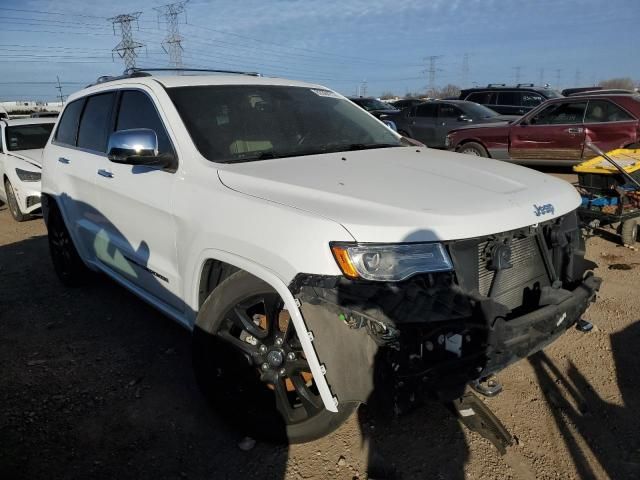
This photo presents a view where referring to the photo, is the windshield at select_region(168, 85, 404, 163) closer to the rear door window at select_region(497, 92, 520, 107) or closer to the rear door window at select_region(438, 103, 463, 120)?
the rear door window at select_region(438, 103, 463, 120)

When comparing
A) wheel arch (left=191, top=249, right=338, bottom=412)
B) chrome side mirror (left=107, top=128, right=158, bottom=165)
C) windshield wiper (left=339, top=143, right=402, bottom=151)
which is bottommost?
wheel arch (left=191, top=249, right=338, bottom=412)

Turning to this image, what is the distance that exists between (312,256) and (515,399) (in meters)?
1.77

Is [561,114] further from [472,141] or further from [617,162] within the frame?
[617,162]

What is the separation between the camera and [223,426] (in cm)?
302

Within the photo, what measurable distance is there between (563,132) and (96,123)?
8841 mm

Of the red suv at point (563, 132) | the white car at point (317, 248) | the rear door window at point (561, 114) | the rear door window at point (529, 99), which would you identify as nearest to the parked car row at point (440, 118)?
the red suv at point (563, 132)

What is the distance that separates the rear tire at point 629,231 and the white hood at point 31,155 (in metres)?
8.29

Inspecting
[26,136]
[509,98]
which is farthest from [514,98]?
[26,136]

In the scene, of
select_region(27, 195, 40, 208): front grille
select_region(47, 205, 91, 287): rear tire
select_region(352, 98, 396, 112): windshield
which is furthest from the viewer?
select_region(352, 98, 396, 112): windshield

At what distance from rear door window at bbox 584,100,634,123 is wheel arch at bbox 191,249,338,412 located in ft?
30.1

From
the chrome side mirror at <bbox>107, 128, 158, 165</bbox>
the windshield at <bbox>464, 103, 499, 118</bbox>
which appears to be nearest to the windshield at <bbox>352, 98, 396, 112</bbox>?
the windshield at <bbox>464, 103, 499, 118</bbox>

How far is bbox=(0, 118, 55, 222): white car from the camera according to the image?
27.7 feet

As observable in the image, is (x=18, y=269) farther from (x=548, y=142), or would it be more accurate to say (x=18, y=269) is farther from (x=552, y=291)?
(x=548, y=142)

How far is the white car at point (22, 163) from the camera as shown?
8.45m
